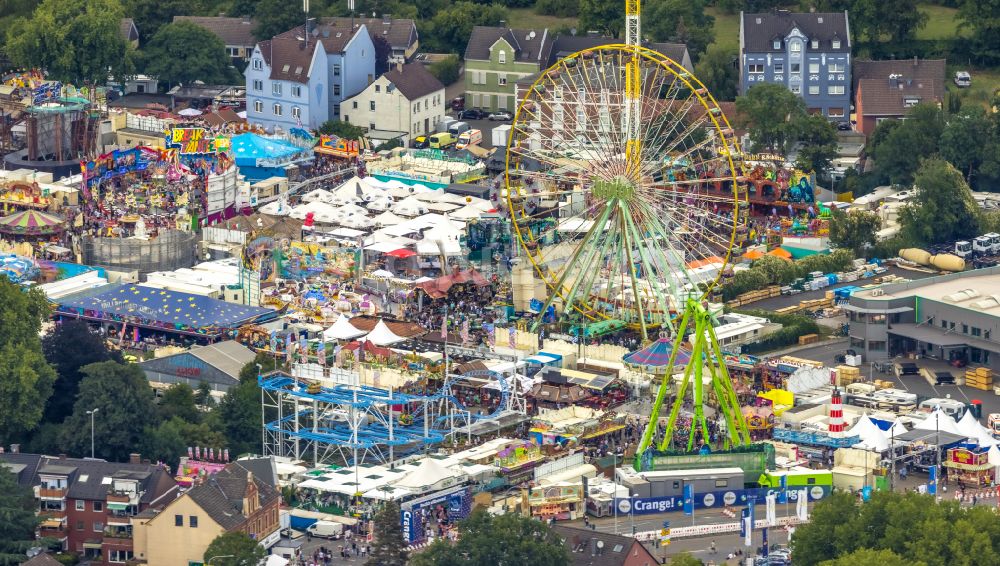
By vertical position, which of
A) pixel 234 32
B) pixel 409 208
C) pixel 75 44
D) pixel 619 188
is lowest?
pixel 409 208

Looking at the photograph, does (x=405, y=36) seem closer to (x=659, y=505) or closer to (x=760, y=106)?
(x=760, y=106)

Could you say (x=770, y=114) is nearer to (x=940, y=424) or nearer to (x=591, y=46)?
(x=591, y=46)

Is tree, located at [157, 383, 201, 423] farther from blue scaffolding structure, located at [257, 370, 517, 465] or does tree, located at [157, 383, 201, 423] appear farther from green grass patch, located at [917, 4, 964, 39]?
green grass patch, located at [917, 4, 964, 39]

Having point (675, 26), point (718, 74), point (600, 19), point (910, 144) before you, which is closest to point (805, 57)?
point (718, 74)

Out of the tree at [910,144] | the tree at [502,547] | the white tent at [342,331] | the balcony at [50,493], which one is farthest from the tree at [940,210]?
the balcony at [50,493]

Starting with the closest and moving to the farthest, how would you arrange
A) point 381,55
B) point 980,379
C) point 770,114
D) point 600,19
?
point 980,379 < point 770,114 < point 381,55 < point 600,19

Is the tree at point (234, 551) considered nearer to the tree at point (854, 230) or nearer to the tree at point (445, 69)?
the tree at point (854, 230)

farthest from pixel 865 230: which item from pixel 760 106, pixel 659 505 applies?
pixel 659 505
